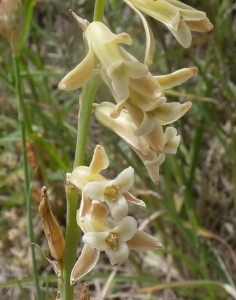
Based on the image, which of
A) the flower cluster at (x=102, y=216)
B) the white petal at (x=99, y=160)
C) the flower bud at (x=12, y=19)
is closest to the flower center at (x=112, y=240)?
the flower cluster at (x=102, y=216)

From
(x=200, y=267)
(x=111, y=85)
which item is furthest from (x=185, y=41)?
(x=200, y=267)

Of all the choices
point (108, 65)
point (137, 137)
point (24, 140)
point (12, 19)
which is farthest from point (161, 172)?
point (108, 65)

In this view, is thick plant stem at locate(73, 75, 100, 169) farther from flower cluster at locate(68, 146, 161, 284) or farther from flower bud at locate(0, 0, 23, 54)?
flower bud at locate(0, 0, 23, 54)

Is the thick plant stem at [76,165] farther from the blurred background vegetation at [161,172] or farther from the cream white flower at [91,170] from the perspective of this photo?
the blurred background vegetation at [161,172]

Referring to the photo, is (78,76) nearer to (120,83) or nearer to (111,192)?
(120,83)

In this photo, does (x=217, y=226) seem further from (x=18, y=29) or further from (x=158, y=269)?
(x=18, y=29)

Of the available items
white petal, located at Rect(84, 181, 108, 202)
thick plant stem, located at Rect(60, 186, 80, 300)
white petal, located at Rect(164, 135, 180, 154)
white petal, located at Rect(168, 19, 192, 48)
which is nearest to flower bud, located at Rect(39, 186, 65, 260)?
thick plant stem, located at Rect(60, 186, 80, 300)
